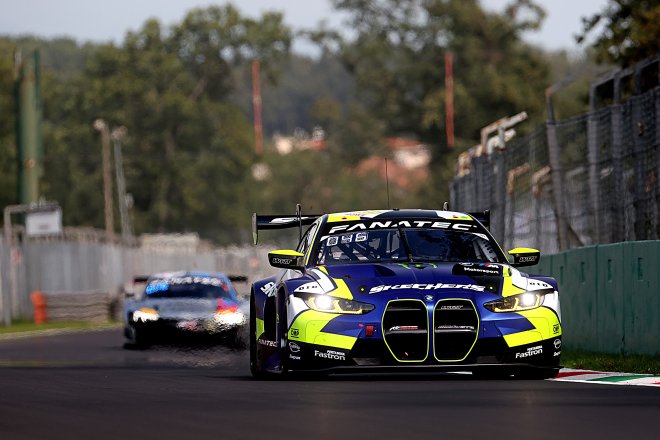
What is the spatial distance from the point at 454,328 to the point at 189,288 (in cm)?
1336

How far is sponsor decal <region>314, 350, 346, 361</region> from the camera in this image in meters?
14.1

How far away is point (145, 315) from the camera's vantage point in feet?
85.2

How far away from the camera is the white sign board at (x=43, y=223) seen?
47.3 m

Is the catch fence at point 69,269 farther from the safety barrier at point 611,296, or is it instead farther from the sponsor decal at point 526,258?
the sponsor decal at point 526,258

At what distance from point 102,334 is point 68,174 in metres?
70.9

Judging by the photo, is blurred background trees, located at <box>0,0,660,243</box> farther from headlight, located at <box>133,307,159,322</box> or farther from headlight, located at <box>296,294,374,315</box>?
headlight, located at <box>296,294,374,315</box>

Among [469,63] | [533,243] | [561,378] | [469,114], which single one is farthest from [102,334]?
[469,63]

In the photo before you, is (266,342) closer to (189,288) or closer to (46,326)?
(189,288)

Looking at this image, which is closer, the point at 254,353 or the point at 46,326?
the point at 254,353

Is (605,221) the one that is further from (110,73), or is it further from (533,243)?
(110,73)

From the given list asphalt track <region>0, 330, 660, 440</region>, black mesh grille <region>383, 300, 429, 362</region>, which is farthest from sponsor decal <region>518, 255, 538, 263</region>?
black mesh grille <region>383, 300, 429, 362</region>

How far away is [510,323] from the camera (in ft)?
46.6

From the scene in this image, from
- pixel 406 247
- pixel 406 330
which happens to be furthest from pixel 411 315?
pixel 406 247

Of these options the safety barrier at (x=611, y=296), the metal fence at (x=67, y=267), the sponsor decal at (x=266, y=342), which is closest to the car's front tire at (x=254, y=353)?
the sponsor decal at (x=266, y=342)
